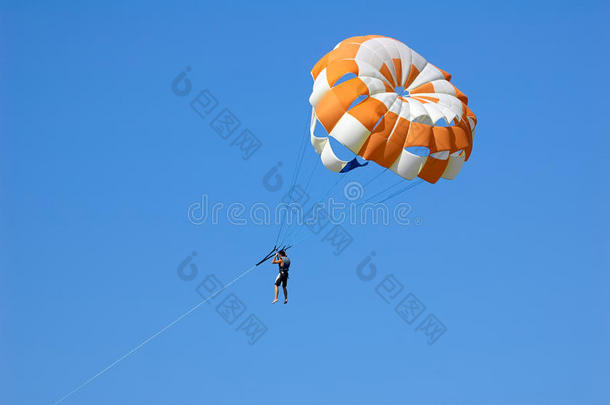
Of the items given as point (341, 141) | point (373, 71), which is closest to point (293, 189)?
point (341, 141)

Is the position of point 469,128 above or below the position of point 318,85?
below

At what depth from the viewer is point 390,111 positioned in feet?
96.9

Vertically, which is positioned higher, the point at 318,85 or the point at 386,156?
the point at 318,85

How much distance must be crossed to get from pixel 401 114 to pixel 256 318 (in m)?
10.7

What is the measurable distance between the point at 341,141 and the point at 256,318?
9705 mm

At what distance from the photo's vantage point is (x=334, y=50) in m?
31.3

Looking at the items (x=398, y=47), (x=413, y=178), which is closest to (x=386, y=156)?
(x=413, y=178)

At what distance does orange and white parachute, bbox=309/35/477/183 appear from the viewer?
96.9 ft

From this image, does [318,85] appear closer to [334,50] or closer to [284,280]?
[334,50]

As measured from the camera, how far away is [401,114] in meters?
29.5

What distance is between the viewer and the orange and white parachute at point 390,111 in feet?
96.9

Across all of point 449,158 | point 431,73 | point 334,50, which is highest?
point 334,50

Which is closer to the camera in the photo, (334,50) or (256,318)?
(334,50)

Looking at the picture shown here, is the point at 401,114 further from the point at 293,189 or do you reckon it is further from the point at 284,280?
the point at 284,280
